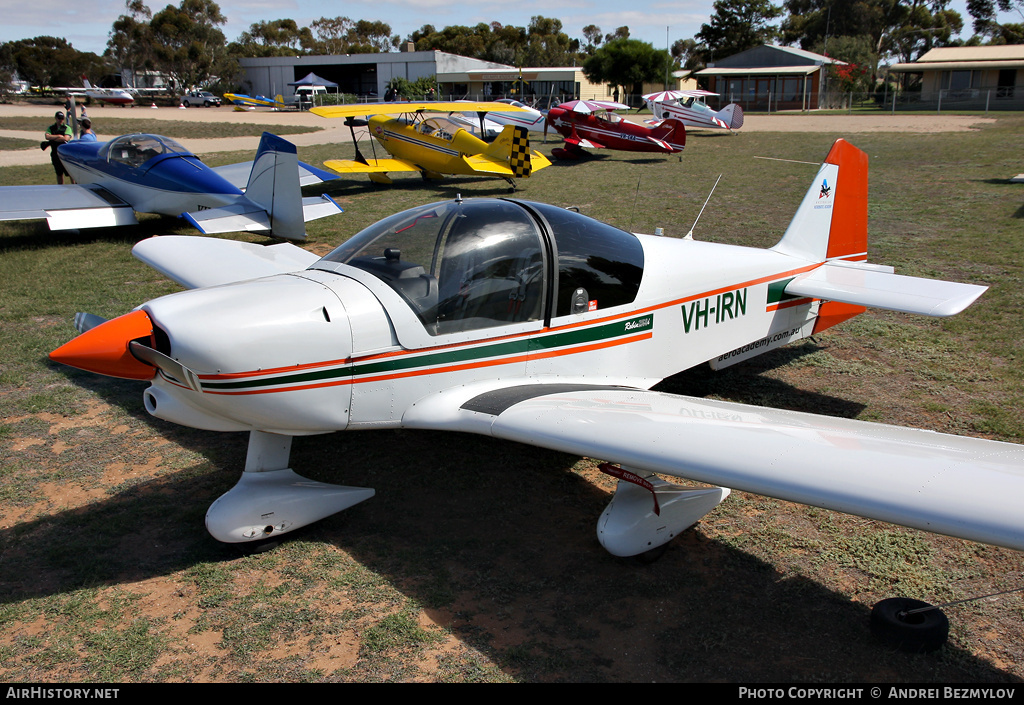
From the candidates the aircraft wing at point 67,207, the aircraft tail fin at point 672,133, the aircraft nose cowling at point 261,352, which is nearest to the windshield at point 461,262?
the aircraft nose cowling at point 261,352

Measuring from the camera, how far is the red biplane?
68.8 feet

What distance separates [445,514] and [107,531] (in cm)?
188

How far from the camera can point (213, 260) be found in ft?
20.0

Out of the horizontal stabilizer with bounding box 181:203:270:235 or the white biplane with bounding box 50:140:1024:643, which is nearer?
the white biplane with bounding box 50:140:1024:643

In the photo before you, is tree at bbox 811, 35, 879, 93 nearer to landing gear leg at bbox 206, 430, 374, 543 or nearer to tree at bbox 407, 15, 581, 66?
tree at bbox 407, 15, 581, 66

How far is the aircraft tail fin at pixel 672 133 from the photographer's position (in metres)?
20.9

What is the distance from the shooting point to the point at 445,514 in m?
4.10

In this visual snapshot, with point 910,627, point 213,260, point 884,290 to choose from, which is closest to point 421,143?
point 213,260

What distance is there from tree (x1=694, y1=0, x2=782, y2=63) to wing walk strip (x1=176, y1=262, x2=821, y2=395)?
244ft

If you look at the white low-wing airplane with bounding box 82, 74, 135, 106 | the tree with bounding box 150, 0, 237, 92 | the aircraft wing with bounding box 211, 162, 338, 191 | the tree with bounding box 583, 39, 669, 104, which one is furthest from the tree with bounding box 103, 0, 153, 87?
the aircraft wing with bounding box 211, 162, 338, 191

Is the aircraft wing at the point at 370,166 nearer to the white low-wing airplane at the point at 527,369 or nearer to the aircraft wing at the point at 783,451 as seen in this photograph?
the white low-wing airplane at the point at 527,369

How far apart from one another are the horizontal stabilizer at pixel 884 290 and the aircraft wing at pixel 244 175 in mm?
9201

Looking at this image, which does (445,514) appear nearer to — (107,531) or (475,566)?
(475,566)
